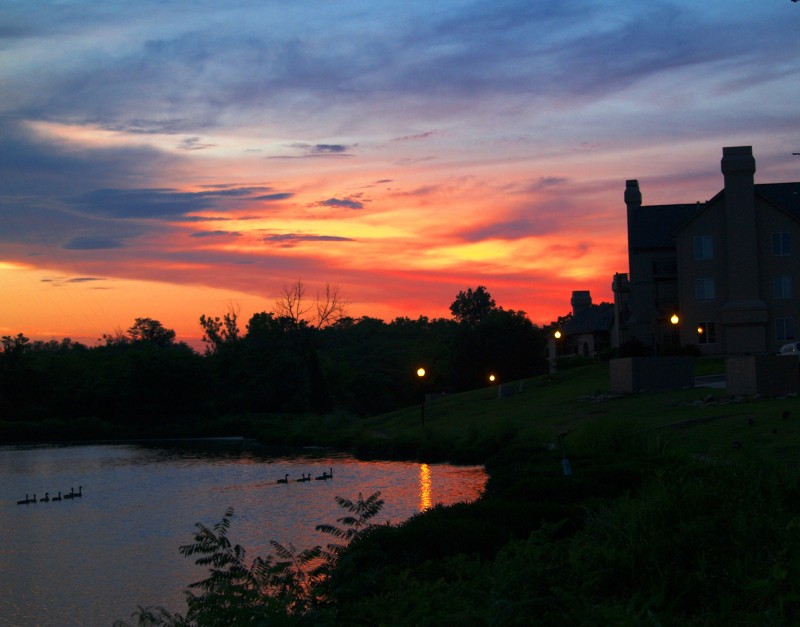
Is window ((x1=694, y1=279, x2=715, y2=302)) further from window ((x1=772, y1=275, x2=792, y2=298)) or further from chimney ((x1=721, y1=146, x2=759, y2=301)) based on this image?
window ((x1=772, y1=275, x2=792, y2=298))

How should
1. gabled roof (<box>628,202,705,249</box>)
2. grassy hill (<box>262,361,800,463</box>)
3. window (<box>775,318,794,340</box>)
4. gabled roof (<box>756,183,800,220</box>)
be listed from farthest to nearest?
gabled roof (<box>628,202,705,249</box>) → gabled roof (<box>756,183,800,220</box>) → window (<box>775,318,794,340</box>) → grassy hill (<box>262,361,800,463</box>)

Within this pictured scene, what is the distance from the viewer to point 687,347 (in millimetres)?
65188

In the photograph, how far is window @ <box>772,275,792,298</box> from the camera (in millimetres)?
64625

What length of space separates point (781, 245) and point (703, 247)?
516 centimetres

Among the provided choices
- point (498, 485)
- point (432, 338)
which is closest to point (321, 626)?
point (498, 485)

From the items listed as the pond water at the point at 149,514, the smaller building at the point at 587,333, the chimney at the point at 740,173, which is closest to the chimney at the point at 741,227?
the chimney at the point at 740,173

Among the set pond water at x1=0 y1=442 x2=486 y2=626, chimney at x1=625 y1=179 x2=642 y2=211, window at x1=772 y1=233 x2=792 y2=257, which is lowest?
pond water at x1=0 y1=442 x2=486 y2=626

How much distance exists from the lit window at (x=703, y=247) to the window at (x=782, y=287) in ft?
15.6

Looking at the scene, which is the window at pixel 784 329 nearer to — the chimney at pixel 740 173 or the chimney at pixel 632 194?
the chimney at pixel 740 173

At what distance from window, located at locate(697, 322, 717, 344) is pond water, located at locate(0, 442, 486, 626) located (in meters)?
26.8

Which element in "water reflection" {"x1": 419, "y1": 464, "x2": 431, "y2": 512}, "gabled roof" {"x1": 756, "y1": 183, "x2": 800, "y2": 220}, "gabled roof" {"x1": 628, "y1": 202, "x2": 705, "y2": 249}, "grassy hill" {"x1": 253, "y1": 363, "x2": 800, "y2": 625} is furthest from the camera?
"gabled roof" {"x1": 628, "y1": 202, "x2": 705, "y2": 249}

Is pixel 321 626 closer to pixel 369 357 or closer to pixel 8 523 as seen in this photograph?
pixel 8 523

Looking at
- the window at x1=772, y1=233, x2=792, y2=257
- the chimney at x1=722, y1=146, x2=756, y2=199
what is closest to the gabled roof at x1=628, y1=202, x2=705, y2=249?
the chimney at x1=722, y1=146, x2=756, y2=199

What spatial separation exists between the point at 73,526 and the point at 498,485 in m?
16.1
